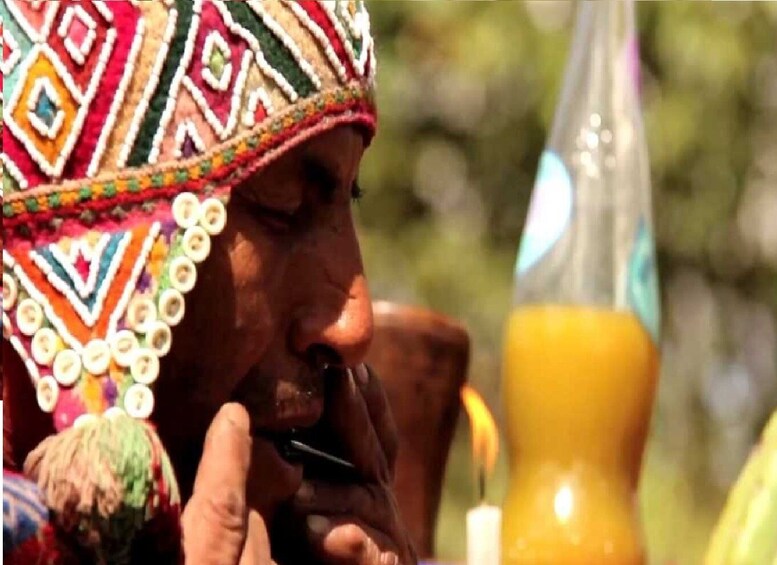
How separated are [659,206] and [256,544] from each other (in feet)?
6.18

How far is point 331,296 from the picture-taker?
2.42ft

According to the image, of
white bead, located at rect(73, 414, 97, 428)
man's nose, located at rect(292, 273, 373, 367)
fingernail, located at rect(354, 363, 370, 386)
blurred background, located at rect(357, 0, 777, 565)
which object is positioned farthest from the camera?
blurred background, located at rect(357, 0, 777, 565)

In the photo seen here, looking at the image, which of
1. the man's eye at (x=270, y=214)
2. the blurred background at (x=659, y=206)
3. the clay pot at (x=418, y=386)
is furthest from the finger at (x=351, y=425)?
the blurred background at (x=659, y=206)

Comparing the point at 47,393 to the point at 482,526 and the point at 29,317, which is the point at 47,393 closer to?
the point at 29,317

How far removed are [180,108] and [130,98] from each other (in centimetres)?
2

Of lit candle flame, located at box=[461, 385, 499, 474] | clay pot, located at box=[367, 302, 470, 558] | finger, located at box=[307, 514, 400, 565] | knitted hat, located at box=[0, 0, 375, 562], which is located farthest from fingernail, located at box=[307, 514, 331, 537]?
clay pot, located at box=[367, 302, 470, 558]

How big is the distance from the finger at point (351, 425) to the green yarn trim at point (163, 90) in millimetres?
181

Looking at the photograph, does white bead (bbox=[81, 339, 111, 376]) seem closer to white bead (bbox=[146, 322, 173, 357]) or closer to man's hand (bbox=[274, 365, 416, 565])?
white bead (bbox=[146, 322, 173, 357])

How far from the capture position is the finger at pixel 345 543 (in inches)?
29.7

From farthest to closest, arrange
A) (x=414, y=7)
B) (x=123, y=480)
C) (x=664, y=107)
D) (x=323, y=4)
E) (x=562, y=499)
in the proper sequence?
(x=664, y=107) → (x=414, y=7) → (x=562, y=499) → (x=323, y=4) → (x=123, y=480)

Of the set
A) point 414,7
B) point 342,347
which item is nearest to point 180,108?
point 342,347

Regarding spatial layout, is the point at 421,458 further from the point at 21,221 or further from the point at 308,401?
the point at 21,221

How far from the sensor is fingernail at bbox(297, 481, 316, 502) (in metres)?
0.77

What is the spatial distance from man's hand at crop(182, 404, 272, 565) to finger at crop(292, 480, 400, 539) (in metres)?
0.08
